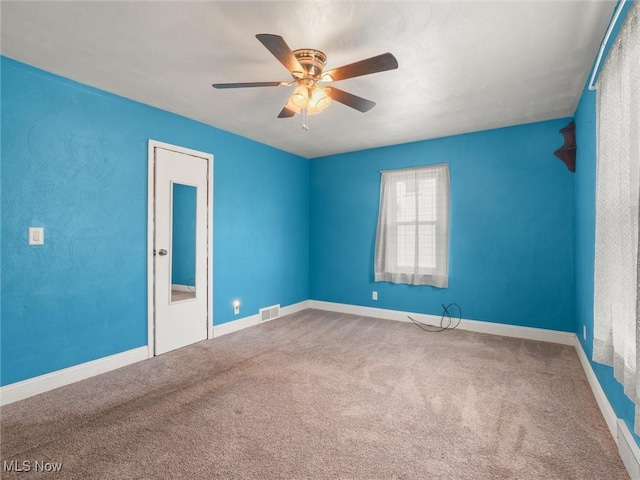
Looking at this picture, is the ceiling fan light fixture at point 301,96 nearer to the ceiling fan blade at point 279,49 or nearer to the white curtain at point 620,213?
the ceiling fan blade at point 279,49

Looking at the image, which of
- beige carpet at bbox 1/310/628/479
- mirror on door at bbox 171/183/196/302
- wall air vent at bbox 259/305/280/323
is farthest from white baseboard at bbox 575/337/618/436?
mirror on door at bbox 171/183/196/302

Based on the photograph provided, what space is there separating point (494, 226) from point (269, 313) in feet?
10.4

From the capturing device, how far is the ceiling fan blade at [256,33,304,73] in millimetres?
1640

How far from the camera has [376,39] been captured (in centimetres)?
208

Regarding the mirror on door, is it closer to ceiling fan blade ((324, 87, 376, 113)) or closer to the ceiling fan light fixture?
the ceiling fan light fixture

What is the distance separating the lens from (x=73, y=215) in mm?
2646

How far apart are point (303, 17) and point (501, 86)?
188cm

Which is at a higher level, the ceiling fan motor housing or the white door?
the ceiling fan motor housing

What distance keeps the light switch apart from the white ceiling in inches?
48.7

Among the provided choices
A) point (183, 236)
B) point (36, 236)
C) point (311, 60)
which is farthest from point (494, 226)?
point (36, 236)

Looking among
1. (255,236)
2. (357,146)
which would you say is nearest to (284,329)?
(255,236)

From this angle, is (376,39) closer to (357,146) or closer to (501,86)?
(501,86)

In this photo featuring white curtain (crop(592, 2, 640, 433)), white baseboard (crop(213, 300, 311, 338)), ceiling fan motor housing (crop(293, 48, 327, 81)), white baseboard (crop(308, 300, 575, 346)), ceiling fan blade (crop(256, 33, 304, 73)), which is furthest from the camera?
white baseboard (crop(213, 300, 311, 338))

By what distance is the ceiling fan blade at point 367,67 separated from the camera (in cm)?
181
